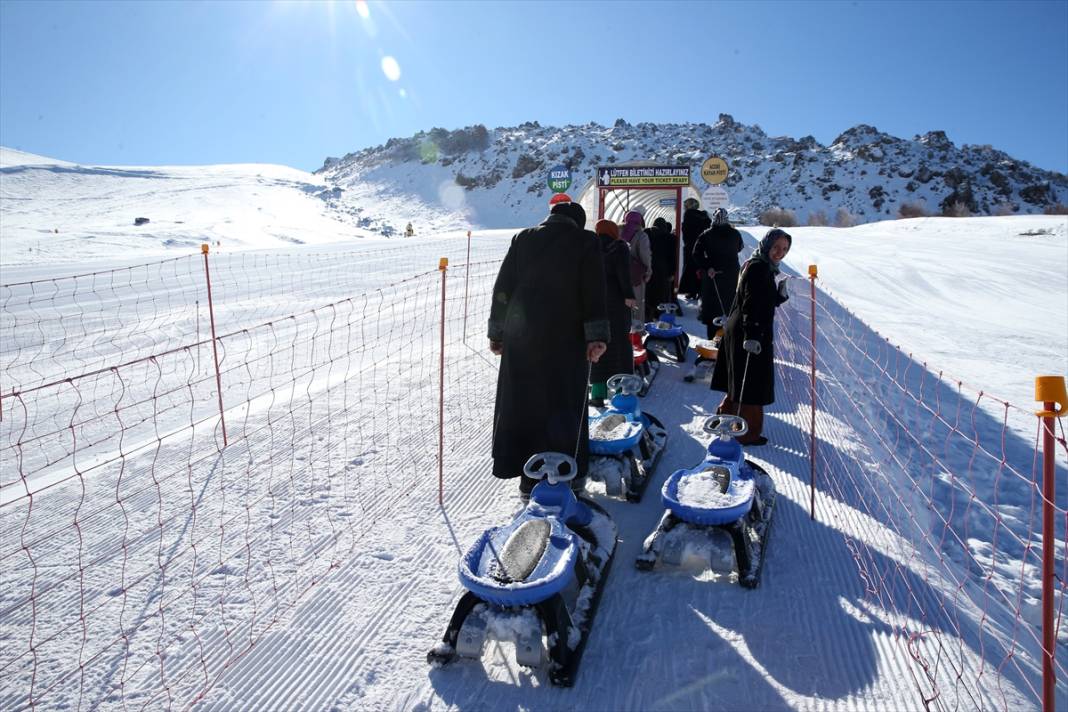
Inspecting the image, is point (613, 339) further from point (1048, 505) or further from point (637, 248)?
point (1048, 505)

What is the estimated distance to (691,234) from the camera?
11.6 metres

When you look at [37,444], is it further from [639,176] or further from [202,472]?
[639,176]

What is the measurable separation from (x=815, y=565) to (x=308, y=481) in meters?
3.57

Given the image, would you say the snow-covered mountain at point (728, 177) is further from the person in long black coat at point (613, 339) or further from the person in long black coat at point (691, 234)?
the person in long black coat at point (613, 339)

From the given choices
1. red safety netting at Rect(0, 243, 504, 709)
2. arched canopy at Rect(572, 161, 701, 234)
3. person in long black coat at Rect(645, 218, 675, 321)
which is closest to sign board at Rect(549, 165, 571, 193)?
arched canopy at Rect(572, 161, 701, 234)

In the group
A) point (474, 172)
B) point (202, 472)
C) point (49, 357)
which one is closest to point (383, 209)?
point (474, 172)

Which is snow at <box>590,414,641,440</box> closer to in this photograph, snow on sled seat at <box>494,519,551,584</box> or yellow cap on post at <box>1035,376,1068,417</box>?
snow on sled seat at <box>494,519,551,584</box>

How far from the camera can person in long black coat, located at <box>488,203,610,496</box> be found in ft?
13.1

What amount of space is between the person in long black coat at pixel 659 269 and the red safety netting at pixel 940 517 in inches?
85.0

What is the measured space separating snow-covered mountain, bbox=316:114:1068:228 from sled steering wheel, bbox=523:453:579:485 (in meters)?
46.2

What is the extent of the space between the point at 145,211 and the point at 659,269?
42.1 metres

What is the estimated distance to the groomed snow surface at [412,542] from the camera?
277 cm

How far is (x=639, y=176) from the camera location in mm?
12695

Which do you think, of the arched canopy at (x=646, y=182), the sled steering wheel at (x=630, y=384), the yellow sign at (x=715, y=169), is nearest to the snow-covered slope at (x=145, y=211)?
the arched canopy at (x=646, y=182)
